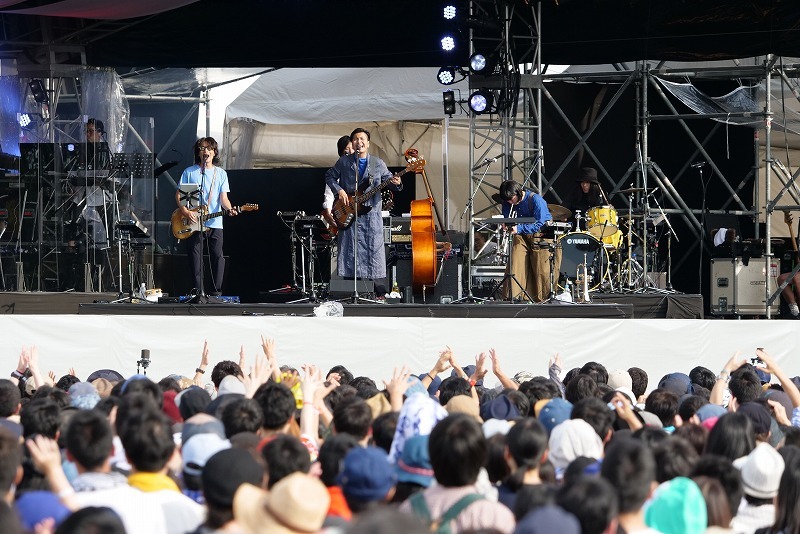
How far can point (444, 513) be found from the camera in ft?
12.2

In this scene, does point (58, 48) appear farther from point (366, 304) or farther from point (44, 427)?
point (44, 427)

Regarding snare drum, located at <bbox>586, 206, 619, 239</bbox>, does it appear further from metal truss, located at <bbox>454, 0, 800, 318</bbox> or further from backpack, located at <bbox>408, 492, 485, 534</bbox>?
backpack, located at <bbox>408, 492, 485, 534</bbox>

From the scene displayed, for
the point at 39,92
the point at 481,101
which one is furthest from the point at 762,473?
the point at 39,92

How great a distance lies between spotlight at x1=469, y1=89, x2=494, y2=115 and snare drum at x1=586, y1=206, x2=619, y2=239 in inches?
90.1

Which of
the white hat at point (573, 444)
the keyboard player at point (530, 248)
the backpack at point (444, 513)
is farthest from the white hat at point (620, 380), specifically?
the keyboard player at point (530, 248)

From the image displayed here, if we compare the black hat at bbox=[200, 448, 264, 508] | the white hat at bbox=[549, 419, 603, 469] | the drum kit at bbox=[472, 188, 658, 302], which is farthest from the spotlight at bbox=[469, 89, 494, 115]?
the black hat at bbox=[200, 448, 264, 508]

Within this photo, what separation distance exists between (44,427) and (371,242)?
26.1ft

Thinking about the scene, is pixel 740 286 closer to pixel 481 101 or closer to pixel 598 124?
pixel 598 124

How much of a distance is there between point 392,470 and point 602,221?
12.4 metres

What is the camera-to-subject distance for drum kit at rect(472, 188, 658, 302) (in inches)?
583

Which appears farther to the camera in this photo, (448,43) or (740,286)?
(740,286)

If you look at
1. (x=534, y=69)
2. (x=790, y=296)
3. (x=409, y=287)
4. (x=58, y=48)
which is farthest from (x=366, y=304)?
(x=790, y=296)

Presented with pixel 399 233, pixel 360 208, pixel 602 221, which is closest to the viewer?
pixel 360 208

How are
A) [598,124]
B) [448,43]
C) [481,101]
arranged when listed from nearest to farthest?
[481,101], [448,43], [598,124]
